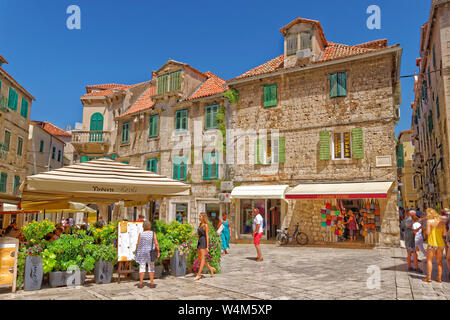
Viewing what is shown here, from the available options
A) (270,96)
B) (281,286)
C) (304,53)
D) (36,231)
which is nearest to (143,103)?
(270,96)

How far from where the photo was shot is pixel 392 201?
16.2 meters

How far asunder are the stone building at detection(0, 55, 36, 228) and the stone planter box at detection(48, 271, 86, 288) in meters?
18.5

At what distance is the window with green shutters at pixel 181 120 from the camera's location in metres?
23.4

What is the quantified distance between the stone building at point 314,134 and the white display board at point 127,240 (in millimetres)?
10074

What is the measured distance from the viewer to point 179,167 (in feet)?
75.9

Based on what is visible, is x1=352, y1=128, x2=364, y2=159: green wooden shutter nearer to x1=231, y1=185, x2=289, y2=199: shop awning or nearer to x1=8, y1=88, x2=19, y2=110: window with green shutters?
x1=231, y1=185, x2=289, y2=199: shop awning

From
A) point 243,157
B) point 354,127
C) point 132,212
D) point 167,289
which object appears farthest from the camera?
point 132,212

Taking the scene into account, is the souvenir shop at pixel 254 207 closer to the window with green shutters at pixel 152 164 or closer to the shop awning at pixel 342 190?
the shop awning at pixel 342 190

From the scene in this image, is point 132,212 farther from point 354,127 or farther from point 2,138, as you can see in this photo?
point 354,127

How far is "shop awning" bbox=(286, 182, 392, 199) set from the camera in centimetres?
1526

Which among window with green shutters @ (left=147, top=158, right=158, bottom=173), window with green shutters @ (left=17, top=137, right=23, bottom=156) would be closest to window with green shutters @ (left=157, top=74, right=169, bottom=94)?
window with green shutters @ (left=147, top=158, right=158, bottom=173)

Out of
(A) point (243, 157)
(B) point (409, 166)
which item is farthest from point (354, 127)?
(B) point (409, 166)
